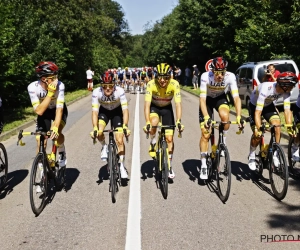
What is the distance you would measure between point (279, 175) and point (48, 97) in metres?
3.65

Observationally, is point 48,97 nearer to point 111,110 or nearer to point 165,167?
point 111,110

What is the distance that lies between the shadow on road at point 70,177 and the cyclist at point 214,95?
233 centimetres

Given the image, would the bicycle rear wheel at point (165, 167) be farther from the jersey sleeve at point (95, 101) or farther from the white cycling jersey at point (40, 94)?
the white cycling jersey at point (40, 94)

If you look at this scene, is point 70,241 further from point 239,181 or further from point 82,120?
point 82,120

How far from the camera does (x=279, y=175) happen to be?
5727 mm

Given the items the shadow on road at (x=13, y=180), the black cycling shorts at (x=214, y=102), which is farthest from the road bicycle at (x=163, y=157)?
the shadow on road at (x=13, y=180)

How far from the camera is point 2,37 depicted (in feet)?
44.1

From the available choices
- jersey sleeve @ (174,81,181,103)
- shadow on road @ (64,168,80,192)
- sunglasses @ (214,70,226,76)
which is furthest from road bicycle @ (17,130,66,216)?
sunglasses @ (214,70,226,76)

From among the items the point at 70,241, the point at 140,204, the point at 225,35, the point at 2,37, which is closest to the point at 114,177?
the point at 140,204

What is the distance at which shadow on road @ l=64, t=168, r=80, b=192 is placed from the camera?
661cm

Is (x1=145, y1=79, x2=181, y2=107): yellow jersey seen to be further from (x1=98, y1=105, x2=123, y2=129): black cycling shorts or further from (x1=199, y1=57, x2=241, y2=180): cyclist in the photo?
(x1=98, y1=105, x2=123, y2=129): black cycling shorts

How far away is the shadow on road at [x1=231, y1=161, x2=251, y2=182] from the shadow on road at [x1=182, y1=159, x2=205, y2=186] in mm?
691

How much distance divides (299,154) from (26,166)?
5549 millimetres

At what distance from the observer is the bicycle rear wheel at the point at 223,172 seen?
5566 mm
